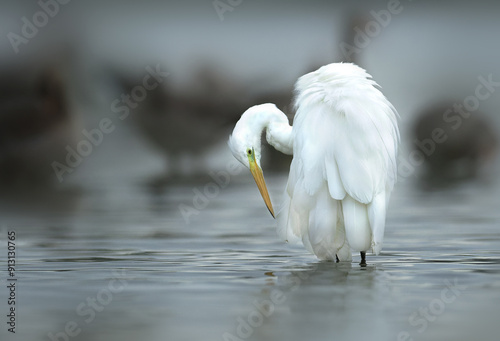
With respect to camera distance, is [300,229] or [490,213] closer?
[300,229]

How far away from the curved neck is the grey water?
3.08 ft

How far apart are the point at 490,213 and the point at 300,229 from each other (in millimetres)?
4877

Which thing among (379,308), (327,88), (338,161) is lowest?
(379,308)

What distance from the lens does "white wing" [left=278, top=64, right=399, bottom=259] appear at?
7.30m

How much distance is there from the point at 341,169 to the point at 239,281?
4.14 ft

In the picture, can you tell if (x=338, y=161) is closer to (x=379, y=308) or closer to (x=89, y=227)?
(x=379, y=308)

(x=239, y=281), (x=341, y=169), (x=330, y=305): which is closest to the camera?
(x=330, y=305)

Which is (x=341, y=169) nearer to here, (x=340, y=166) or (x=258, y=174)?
(x=340, y=166)

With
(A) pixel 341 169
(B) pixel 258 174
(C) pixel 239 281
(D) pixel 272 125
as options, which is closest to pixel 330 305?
(C) pixel 239 281

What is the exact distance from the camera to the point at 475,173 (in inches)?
811

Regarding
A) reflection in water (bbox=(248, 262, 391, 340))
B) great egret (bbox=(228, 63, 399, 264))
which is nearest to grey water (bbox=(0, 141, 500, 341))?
reflection in water (bbox=(248, 262, 391, 340))

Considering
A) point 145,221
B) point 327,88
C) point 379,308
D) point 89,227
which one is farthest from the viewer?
point 145,221

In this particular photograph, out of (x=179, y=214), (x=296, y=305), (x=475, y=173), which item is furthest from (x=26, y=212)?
(x=475, y=173)

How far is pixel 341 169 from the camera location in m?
7.36
